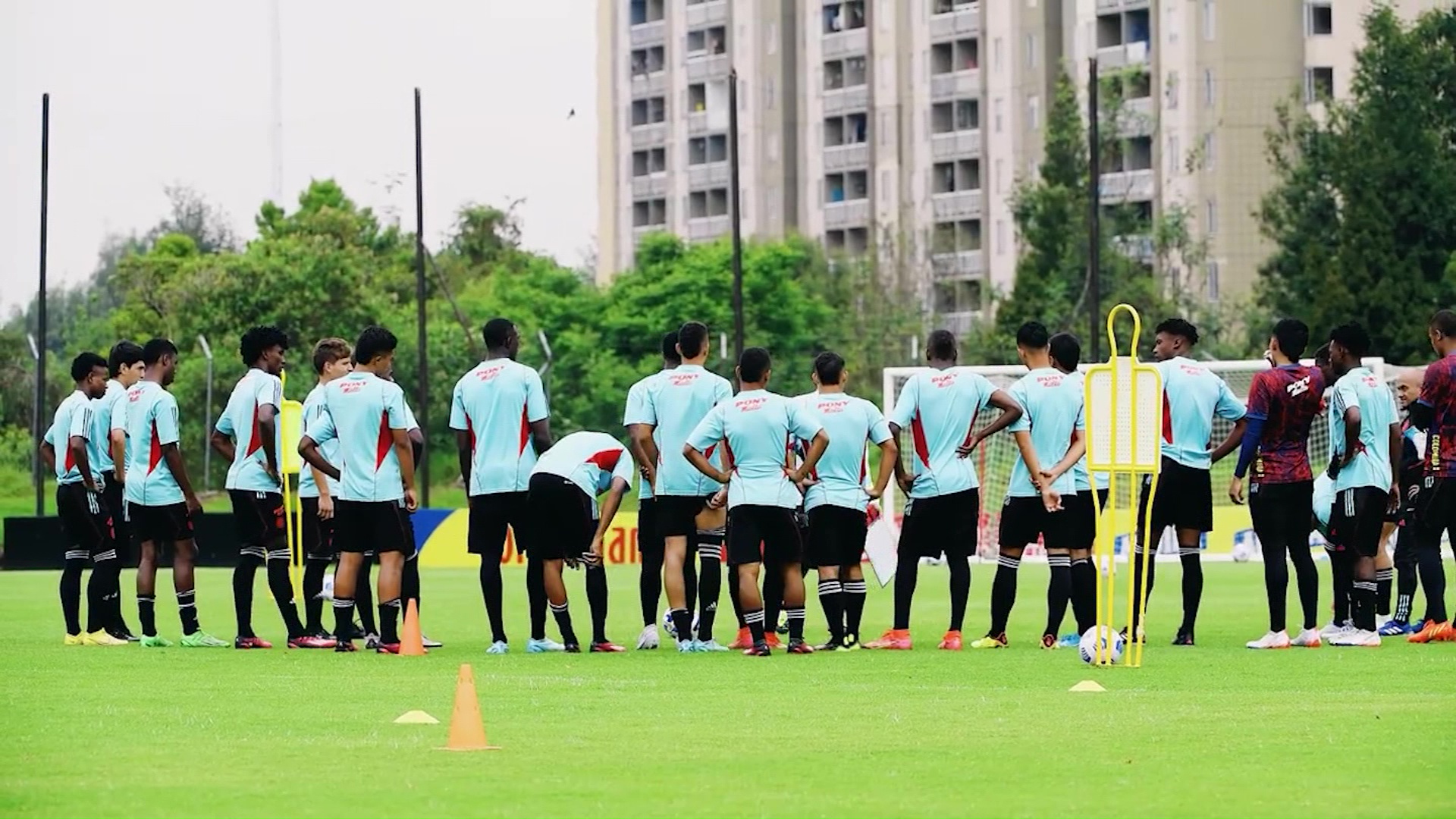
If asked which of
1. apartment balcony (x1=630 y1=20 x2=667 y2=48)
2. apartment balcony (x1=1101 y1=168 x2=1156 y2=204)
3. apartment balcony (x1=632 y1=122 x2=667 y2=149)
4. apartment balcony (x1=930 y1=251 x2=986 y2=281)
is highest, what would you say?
apartment balcony (x1=630 y1=20 x2=667 y2=48)

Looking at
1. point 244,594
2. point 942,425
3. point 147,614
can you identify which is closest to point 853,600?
point 942,425

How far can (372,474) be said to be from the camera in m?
17.3

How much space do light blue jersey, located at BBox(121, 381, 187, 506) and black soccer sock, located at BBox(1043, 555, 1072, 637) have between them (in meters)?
6.00

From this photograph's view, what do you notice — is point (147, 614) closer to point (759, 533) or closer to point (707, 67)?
point (759, 533)

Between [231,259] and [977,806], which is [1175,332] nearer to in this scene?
[977,806]

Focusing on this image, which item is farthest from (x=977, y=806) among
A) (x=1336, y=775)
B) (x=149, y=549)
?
(x=149, y=549)

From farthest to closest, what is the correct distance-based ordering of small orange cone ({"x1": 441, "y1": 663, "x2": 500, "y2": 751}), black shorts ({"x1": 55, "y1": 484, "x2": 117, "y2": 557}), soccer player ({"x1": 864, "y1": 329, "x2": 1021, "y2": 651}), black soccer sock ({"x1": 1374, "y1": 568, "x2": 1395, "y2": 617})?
black soccer sock ({"x1": 1374, "y1": 568, "x2": 1395, "y2": 617}) → black shorts ({"x1": 55, "y1": 484, "x2": 117, "y2": 557}) → soccer player ({"x1": 864, "y1": 329, "x2": 1021, "y2": 651}) → small orange cone ({"x1": 441, "y1": 663, "x2": 500, "y2": 751})

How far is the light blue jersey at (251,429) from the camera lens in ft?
59.0

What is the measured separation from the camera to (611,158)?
122062 mm

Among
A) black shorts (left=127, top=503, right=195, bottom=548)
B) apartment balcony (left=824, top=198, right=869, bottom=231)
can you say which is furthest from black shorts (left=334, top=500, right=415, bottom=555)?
apartment balcony (left=824, top=198, right=869, bottom=231)

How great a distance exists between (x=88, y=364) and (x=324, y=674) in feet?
15.3

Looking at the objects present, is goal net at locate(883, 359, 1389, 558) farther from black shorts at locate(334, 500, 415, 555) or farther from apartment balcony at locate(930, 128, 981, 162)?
apartment balcony at locate(930, 128, 981, 162)

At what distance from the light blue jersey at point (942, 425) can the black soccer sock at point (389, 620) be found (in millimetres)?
3536

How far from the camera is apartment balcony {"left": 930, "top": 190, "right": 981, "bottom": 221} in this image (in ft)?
339
